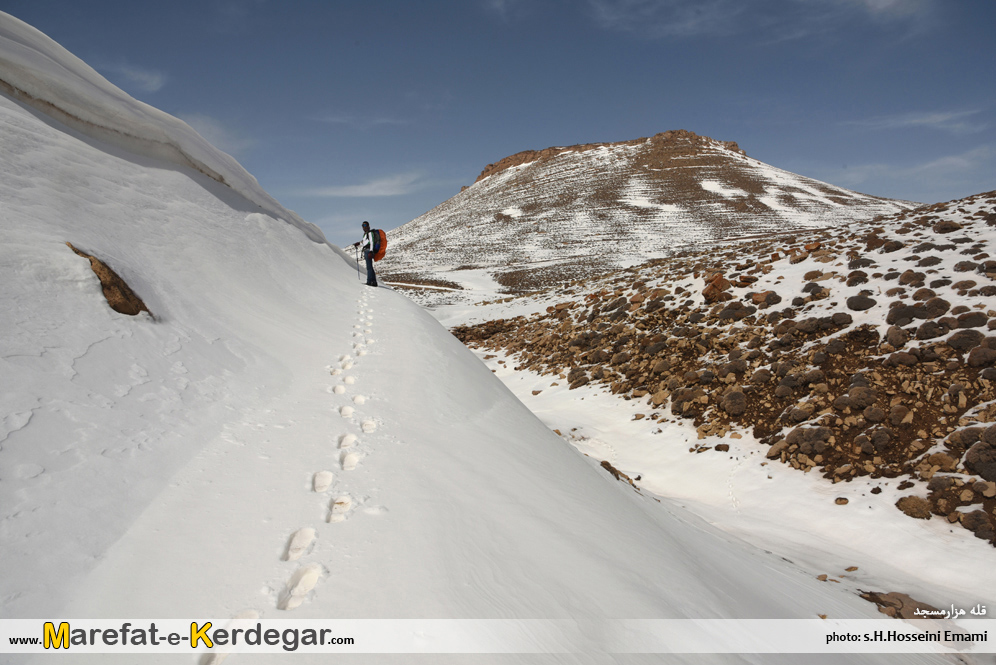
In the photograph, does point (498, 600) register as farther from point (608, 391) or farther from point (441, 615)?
point (608, 391)

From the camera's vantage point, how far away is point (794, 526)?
5543 mm

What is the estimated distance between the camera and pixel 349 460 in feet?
9.45

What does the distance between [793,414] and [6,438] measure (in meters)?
8.09

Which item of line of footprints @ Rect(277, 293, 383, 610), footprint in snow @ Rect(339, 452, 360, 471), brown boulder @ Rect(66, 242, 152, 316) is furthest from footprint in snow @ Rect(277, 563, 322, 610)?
brown boulder @ Rect(66, 242, 152, 316)

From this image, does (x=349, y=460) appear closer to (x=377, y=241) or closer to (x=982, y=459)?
(x=982, y=459)

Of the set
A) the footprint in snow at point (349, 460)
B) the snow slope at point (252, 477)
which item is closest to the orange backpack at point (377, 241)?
the snow slope at point (252, 477)

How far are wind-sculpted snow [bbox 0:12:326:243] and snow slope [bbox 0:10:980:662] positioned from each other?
0.34 meters

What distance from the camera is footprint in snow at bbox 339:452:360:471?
2.79m

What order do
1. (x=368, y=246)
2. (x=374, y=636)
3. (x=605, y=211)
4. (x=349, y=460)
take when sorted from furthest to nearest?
(x=605, y=211) → (x=368, y=246) → (x=349, y=460) → (x=374, y=636)

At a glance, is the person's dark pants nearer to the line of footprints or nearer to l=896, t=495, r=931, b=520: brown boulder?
the line of footprints

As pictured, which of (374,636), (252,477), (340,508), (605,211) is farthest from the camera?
(605,211)

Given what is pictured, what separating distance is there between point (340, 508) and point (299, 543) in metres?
0.31

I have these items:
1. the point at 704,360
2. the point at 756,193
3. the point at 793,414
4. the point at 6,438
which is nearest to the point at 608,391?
the point at 704,360

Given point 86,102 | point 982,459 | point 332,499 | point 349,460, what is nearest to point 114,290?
point 349,460
